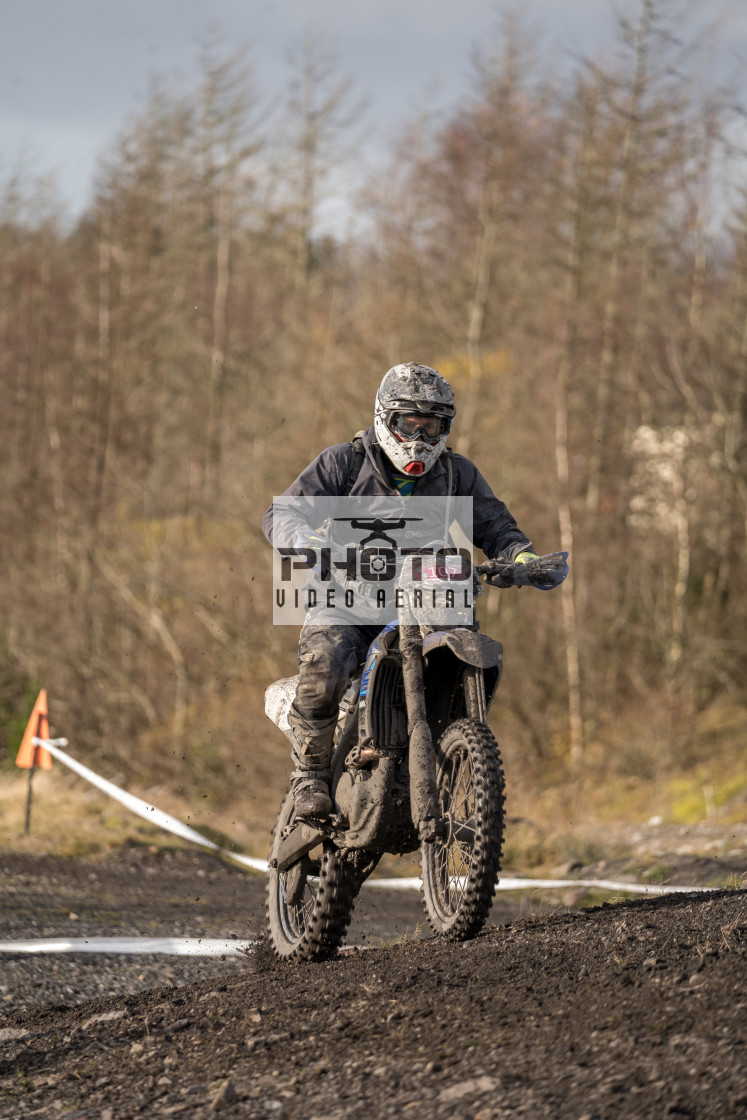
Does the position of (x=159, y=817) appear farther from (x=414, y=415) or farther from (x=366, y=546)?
(x=414, y=415)

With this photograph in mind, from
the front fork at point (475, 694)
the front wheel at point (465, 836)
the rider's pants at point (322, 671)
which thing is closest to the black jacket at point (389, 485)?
the rider's pants at point (322, 671)

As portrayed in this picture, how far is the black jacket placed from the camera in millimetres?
5840

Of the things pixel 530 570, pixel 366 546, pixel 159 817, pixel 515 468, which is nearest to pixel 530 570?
pixel 530 570

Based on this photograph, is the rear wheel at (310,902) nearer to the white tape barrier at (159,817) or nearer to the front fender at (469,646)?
the front fender at (469,646)

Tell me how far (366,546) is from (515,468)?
16.1 m

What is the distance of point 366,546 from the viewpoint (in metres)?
5.73

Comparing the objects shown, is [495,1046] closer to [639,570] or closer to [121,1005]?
[121,1005]

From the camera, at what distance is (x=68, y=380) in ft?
102

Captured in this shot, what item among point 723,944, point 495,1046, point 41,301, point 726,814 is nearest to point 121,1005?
point 495,1046

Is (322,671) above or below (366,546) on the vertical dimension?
below

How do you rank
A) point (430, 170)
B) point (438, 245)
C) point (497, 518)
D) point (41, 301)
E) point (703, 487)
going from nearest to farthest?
point (497, 518) → point (703, 487) → point (430, 170) → point (438, 245) → point (41, 301)

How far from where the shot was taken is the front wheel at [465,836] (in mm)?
4844

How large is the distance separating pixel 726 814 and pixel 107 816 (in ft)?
29.1

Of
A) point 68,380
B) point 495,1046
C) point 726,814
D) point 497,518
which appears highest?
point 68,380
